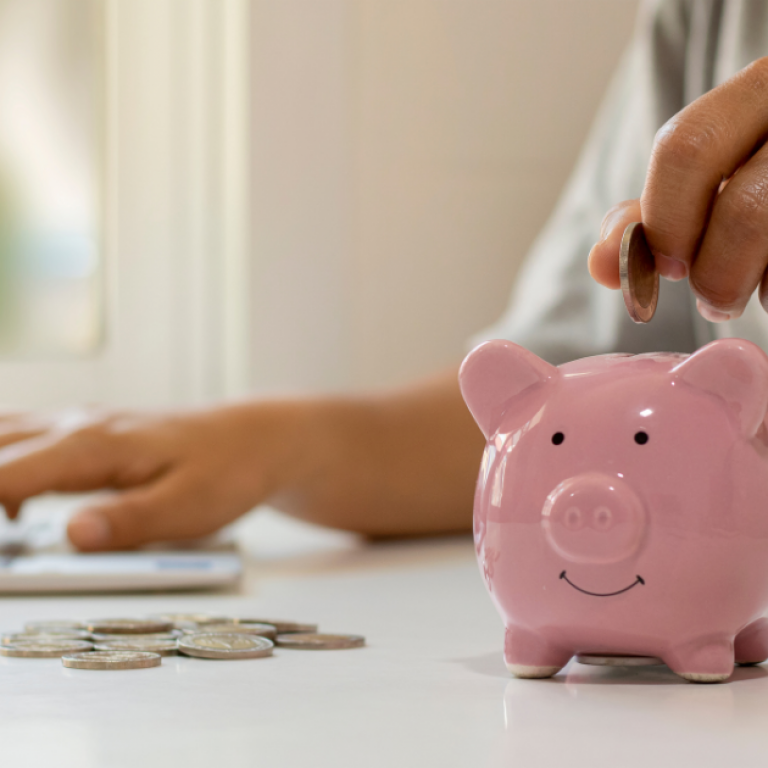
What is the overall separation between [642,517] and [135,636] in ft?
0.68

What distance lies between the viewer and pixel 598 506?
12.4 inches

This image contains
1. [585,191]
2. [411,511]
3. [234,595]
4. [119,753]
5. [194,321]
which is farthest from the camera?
[194,321]

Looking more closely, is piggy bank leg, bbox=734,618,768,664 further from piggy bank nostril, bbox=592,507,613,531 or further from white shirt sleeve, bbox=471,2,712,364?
white shirt sleeve, bbox=471,2,712,364

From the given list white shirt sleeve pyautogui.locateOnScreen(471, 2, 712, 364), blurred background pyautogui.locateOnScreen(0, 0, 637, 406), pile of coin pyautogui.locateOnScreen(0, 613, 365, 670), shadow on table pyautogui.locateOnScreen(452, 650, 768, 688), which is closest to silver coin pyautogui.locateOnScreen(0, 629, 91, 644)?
pile of coin pyautogui.locateOnScreen(0, 613, 365, 670)

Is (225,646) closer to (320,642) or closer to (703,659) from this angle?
(320,642)

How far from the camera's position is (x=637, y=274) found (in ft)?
1.13

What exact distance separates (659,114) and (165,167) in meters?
0.77

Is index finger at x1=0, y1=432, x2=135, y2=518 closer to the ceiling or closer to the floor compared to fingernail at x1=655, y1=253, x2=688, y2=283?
closer to the floor

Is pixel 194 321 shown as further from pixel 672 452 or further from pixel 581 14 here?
pixel 672 452

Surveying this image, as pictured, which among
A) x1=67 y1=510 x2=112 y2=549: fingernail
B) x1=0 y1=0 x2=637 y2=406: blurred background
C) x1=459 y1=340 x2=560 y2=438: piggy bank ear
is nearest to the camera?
x1=459 y1=340 x2=560 y2=438: piggy bank ear

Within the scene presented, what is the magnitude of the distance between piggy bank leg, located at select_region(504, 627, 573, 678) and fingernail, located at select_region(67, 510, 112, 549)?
39 centimetres

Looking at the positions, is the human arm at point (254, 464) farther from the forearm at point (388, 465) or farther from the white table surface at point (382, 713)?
the white table surface at point (382, 713)

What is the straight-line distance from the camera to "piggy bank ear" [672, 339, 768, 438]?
1.05 ft

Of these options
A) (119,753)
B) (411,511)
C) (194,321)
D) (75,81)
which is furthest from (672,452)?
(75,81)
